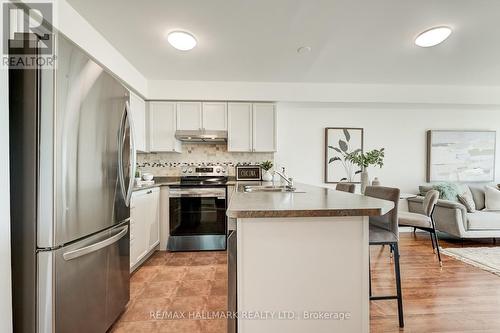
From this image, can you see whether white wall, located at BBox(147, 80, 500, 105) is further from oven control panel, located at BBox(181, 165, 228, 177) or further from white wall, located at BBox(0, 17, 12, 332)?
white wall, located at BBox(0, 17, 12, 332)

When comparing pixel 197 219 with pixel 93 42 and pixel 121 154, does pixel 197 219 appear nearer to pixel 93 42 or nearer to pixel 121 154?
pixel 121 154

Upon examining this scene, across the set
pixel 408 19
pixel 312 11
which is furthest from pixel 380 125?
pixel 312 11

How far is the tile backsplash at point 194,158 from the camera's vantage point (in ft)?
12.3

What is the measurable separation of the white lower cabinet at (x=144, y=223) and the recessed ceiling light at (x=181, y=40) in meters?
1.62

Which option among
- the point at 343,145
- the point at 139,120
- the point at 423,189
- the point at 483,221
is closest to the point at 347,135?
the point at 343,145

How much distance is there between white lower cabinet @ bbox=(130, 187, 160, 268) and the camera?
245cm

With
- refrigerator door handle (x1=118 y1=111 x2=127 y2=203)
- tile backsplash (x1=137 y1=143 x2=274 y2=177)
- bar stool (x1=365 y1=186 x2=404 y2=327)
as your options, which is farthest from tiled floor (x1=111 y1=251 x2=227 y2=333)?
tile backsplash (x1=137 y1=143 x2=274 y2=177)

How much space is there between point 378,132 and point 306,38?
2366 millimetres

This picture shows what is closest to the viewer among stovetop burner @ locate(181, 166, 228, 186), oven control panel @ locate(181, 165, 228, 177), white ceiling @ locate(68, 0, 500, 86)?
white ceiling @ locate(68, 0, 500, 86)

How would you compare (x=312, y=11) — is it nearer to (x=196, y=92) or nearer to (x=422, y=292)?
(x=196, y=92)

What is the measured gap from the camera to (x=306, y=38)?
243cm

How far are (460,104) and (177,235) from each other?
4.74 meters

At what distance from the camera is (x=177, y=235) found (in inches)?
123

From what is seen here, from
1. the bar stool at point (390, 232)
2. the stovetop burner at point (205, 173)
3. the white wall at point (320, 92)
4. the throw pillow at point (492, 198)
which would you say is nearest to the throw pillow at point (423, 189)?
the throw pillow at point (492, 198)
